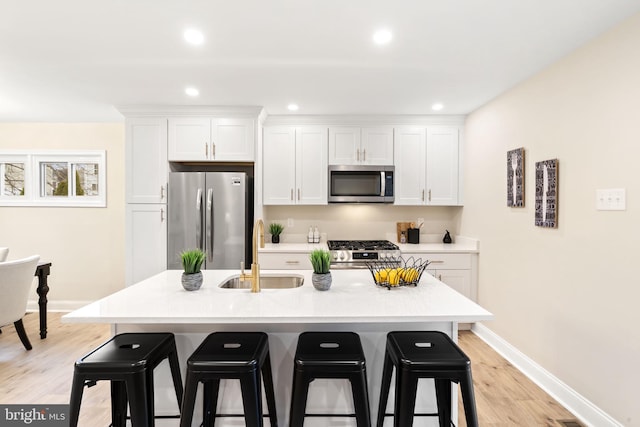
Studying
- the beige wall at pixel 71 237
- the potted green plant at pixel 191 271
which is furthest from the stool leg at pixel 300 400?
the beige wall at pixel 71 237

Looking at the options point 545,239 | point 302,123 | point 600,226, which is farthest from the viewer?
point 302,123

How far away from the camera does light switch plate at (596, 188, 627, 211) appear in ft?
6.45

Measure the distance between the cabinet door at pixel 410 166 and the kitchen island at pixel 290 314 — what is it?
219cm

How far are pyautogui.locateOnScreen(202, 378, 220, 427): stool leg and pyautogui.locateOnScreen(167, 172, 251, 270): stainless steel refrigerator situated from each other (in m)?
1.99

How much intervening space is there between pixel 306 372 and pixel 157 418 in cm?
94

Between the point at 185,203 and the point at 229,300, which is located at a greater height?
the point at 185,203

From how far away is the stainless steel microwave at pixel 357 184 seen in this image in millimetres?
4008

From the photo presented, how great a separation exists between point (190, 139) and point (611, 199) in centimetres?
363

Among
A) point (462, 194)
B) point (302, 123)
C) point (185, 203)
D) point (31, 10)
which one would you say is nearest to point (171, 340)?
point (31, 10)

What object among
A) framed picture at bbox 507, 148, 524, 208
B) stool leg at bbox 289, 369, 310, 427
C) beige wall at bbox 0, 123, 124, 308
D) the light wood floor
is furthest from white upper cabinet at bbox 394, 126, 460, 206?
beige wall at bbox 0, 123, 124, 308

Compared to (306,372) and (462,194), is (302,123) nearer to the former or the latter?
(462,194)

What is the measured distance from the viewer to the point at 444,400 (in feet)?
5.60

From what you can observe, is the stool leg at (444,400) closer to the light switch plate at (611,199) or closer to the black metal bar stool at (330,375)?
the black metal bar stool at (330,375)

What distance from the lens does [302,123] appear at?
4.03 meters
